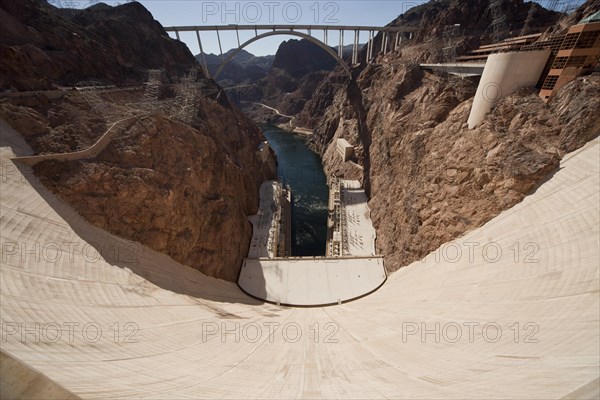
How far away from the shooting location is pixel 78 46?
1029 inches

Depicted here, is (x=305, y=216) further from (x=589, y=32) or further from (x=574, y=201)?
(x=589, y=32)

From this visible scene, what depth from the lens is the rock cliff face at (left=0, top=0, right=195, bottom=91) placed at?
19609 mm

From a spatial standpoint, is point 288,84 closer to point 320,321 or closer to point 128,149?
point 128,149

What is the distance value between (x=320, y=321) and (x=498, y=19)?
5145 centimetres

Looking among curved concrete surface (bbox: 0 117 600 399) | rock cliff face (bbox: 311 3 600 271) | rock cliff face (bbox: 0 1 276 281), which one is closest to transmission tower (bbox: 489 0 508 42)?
rock cliff face (bbox: 311 3 600 271)

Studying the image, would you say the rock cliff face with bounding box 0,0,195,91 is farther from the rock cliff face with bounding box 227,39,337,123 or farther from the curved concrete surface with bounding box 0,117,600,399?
the rock cliff face with bounding box 227,39,337,123

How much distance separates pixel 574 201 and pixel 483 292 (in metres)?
6.86

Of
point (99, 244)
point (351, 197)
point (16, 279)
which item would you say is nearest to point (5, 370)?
point (16, 279)

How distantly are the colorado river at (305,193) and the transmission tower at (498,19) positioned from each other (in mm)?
36344

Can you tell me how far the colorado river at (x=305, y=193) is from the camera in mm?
34281

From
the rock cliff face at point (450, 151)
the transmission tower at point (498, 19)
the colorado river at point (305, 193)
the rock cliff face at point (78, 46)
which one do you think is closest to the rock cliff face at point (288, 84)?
the colorado river at point (305, 193)

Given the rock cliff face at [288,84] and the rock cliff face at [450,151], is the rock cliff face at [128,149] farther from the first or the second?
the rock cliff face at [288,84]

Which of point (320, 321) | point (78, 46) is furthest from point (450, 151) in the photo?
point (78, 46)

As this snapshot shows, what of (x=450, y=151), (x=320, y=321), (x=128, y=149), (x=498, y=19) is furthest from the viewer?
(x=498, y=19)
